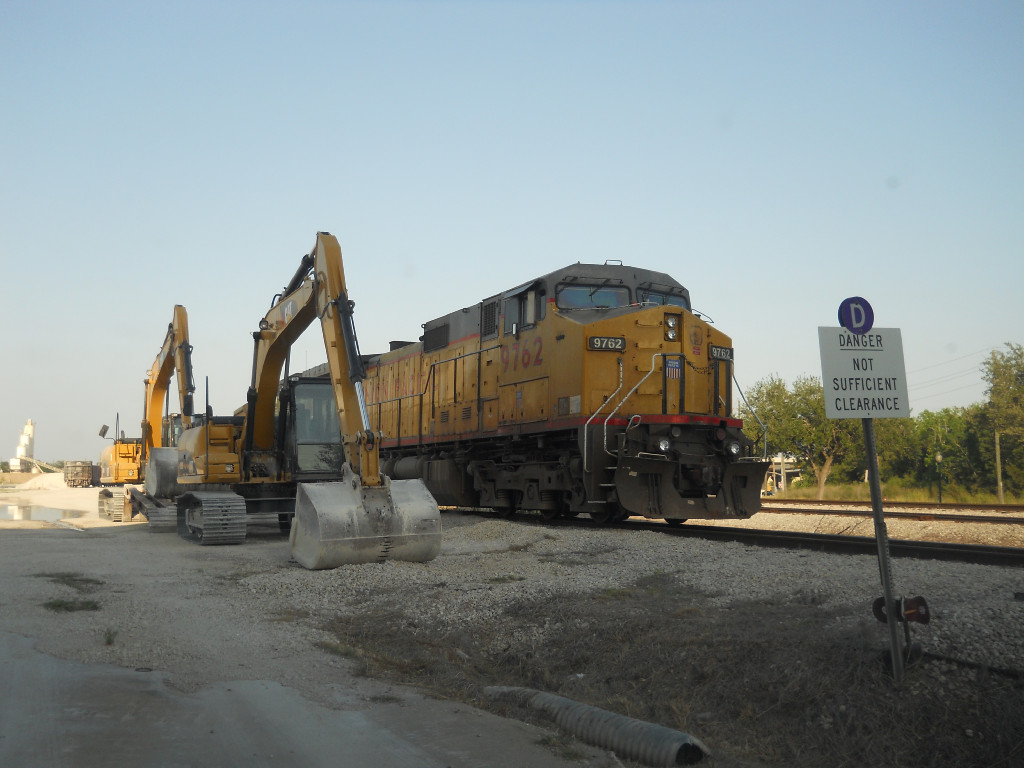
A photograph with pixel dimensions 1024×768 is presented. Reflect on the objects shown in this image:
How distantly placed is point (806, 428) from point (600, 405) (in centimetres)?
3282

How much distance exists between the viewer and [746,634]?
18.9 feet

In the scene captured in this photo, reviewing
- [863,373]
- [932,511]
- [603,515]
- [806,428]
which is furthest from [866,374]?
[806,428]

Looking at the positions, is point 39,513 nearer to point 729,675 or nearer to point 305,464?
point 305,464

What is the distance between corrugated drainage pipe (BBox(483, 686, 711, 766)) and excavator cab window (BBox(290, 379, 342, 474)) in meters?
10.2

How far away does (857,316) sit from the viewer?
5449 millimetres

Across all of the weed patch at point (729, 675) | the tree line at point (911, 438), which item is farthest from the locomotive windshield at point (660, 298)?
the tree line at point (911, 438)

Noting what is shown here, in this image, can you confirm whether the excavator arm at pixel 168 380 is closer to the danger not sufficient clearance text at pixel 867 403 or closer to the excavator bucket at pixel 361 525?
the excavator bucket at pixel 361 525

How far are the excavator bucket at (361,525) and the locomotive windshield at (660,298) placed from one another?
6.52 meters

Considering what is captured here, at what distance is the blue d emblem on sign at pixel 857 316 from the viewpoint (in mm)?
5430

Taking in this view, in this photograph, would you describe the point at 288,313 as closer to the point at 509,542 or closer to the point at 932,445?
the point at 509,542

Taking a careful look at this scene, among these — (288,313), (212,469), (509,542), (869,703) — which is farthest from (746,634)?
(212,469)

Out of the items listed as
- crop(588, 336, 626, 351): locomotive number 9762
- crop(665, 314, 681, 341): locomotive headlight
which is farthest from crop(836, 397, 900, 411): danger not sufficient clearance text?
crop(665, 314, 681, 341): locomotive headlight

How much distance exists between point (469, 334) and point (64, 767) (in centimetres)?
1438

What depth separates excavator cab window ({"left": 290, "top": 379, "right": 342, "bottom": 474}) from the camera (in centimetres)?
1467
